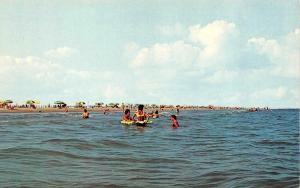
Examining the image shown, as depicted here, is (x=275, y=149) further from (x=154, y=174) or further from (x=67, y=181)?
(x=67, y=181)

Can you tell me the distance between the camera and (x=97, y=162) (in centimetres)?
1499

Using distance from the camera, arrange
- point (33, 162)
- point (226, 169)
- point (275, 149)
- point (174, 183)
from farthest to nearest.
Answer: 1. point (275, 149)
2. point (33, 162)
3. point (226, 169)
4. point (174, 183)

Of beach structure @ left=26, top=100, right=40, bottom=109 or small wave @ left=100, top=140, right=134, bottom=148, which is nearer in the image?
small wave @ left=100, top=140, right=134, bottom=148

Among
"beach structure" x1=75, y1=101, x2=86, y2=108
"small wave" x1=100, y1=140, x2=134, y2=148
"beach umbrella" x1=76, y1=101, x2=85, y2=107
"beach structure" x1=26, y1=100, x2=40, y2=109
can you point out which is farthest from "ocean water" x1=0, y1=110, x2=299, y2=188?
"beach umbrella" x1=76, y1=101, x2=85, y2=107

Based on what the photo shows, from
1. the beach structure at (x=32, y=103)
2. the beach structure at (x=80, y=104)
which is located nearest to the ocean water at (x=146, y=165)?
the beach structure at (x=32, y=103)

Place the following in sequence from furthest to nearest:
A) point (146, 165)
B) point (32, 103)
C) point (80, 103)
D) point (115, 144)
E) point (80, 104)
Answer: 1. point (80, 103)
2. point (80, 104)
3. point (32, 103)
4. point (115, 144)
5. point (146, 165)

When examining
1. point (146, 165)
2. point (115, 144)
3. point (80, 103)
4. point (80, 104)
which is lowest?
point (146, 165)

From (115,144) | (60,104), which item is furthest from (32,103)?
(115,144)

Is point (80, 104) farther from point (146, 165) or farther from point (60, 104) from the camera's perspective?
point (146, 165)

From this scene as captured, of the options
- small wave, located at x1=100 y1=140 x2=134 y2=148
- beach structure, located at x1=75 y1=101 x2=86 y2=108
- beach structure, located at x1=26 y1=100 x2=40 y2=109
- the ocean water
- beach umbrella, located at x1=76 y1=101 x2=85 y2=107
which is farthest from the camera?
beach umbrella, located at x1=76 y1=101 x2=85 y2=107

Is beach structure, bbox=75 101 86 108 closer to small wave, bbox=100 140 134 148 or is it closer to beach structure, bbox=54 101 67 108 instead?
beach structure, bbox=54 101 67 108

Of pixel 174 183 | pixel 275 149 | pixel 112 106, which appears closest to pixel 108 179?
pixel 174 183

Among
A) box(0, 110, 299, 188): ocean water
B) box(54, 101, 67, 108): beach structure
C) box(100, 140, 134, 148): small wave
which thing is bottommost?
box(0, 110, 299, 188): ocean water

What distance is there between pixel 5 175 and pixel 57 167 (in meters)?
2.13
